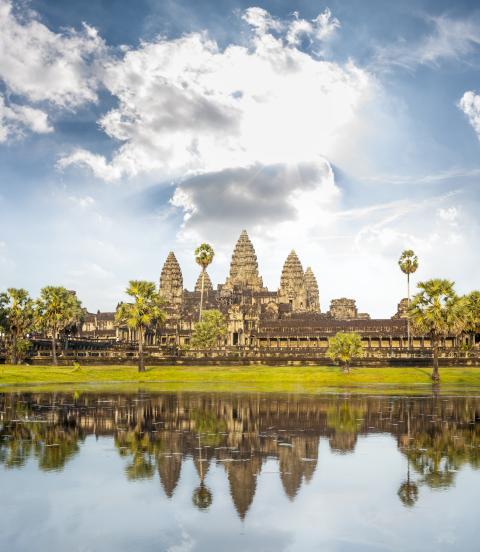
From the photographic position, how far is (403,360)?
90312mm

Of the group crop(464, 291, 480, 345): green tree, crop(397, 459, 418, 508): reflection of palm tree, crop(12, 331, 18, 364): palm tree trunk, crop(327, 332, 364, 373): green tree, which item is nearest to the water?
crop(397, 459, 418, 508): reflection of palm tree

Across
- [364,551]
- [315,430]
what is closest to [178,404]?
[315,430]

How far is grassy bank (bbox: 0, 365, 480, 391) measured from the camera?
7269 cm

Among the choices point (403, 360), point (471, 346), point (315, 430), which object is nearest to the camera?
point (315, 430)

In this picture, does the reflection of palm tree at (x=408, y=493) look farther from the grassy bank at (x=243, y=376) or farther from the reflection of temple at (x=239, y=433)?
the grassy bank at (x=243, y=376)

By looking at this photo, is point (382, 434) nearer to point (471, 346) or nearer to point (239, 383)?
point (239, 383)

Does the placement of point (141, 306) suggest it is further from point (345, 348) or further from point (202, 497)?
point (202, 497)

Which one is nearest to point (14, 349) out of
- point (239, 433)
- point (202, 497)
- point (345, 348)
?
point (345, 348)

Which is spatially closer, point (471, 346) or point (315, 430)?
point (315, 430)

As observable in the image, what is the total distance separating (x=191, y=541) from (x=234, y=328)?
485 feet

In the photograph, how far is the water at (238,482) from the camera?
14.3 meters

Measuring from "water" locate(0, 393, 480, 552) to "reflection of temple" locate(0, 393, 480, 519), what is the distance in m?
0.09

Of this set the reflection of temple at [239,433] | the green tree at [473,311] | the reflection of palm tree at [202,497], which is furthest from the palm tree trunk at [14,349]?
the reflection of palm tree at [202,497]

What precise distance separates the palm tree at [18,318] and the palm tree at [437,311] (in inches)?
2167
